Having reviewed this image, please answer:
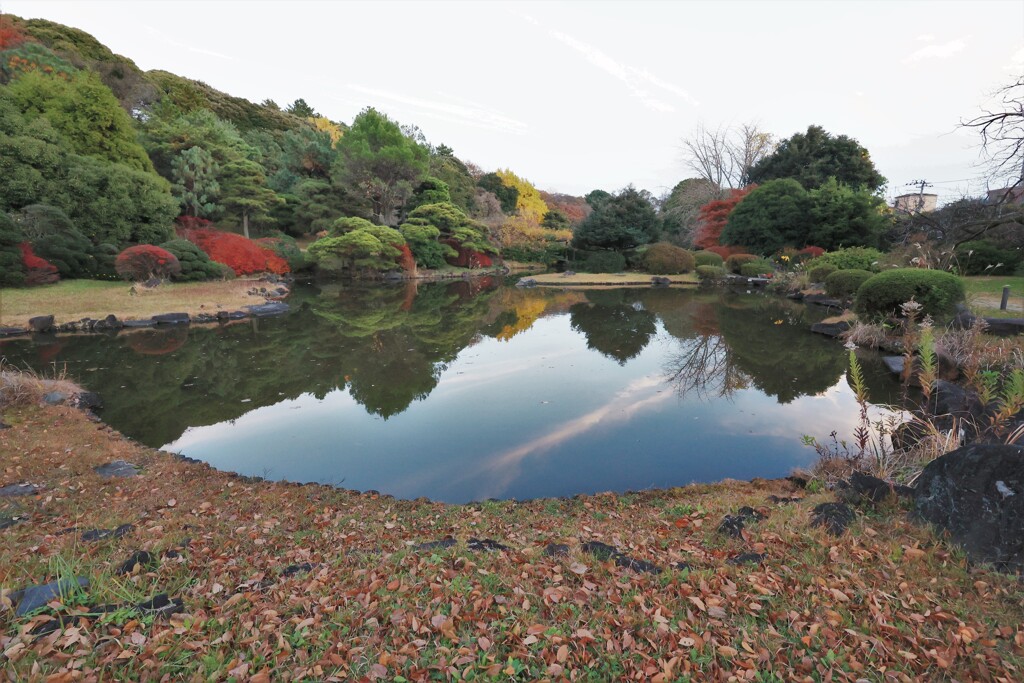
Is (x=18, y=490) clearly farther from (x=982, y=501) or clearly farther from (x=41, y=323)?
(x=41, y=323)

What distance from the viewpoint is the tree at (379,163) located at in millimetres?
29531

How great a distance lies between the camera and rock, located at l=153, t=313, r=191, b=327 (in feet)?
44.7

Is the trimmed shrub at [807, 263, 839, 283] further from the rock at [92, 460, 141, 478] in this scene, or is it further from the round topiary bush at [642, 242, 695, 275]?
the rock at [92, 460, 141, 478]

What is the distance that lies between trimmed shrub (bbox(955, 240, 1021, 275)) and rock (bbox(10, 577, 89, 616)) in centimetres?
2107

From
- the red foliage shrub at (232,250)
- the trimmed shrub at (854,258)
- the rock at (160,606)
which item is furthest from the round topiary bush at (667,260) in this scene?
the rock at (160,606)

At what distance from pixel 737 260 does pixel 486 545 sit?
26.3 metres

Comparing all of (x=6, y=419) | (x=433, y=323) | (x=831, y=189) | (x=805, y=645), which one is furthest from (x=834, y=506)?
(x=831, y=189)

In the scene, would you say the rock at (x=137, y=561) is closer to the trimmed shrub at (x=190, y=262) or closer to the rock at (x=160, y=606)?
the rock at (x=160, y=606)

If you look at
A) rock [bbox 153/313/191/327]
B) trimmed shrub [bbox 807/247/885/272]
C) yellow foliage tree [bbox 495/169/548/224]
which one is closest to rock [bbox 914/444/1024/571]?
rock [bbox 153/313/191/327]

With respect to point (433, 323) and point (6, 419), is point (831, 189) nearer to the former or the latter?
point (433, 323)

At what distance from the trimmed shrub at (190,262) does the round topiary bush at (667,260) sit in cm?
2201

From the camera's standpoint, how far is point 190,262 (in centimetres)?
1848

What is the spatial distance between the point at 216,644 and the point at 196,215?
29.4m

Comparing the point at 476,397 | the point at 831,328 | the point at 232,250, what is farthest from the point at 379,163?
the point at 831,328
